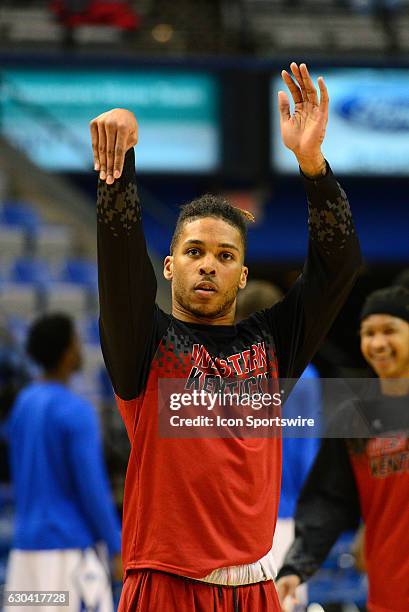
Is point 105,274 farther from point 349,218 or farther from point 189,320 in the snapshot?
point 349,218

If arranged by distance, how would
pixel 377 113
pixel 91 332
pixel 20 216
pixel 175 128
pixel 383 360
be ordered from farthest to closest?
pixel 377 113 → pixel 175 128 → pixel 20 216 → pixel 91 332 → pixel 383 360

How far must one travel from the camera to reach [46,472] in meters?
5.22

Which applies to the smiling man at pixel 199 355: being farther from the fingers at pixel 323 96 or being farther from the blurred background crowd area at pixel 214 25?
the blurred background crowd area at pixel 214 25

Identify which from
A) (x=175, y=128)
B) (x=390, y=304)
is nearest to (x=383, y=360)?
(x=390, y=304)

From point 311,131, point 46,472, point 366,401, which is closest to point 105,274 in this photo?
point 311,131

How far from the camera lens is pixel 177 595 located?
2.53 m

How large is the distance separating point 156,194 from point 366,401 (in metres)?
11.0

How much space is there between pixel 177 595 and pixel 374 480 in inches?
49.7

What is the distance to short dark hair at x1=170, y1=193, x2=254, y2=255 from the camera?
277 centimetres

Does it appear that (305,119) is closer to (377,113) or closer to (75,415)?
(75,415)

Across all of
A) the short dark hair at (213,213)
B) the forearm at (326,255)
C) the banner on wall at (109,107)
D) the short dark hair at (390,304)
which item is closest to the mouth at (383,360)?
→ the short dark hair at (390,304)

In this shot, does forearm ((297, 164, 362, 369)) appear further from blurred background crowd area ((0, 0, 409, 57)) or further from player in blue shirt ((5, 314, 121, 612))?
blurred background crowd area ((0, 0, 409, 57))

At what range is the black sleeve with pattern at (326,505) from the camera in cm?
376

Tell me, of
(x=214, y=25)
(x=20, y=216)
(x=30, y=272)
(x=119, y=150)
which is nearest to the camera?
(x=119, y=150)
